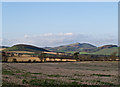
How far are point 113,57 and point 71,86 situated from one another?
18700 cm

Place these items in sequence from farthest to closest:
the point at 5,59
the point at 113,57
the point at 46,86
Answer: the point at 113,57 → the point at 5,59 → the point at 46,86

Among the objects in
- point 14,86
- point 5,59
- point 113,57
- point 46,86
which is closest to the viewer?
point 14,86

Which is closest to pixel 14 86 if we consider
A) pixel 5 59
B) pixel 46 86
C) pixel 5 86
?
pixel 5 86

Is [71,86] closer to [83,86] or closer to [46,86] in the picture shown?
[83,86]

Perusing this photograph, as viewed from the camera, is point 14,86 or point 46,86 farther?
point 46,86

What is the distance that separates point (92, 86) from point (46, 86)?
369 centimetres

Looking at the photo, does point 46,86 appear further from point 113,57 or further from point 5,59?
point 113,57

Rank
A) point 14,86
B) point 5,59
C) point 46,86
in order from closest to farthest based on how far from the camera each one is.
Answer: point 14,86
point 46,86
point 5,59

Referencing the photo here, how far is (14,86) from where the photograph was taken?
1523cm

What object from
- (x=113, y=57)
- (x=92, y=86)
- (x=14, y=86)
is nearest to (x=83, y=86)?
(x=92, y=86)

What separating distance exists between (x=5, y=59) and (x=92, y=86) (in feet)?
490

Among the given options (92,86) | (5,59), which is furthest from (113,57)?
(92,86)

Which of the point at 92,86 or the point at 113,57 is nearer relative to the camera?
the point at 92,86

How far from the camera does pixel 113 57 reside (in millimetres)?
198250
